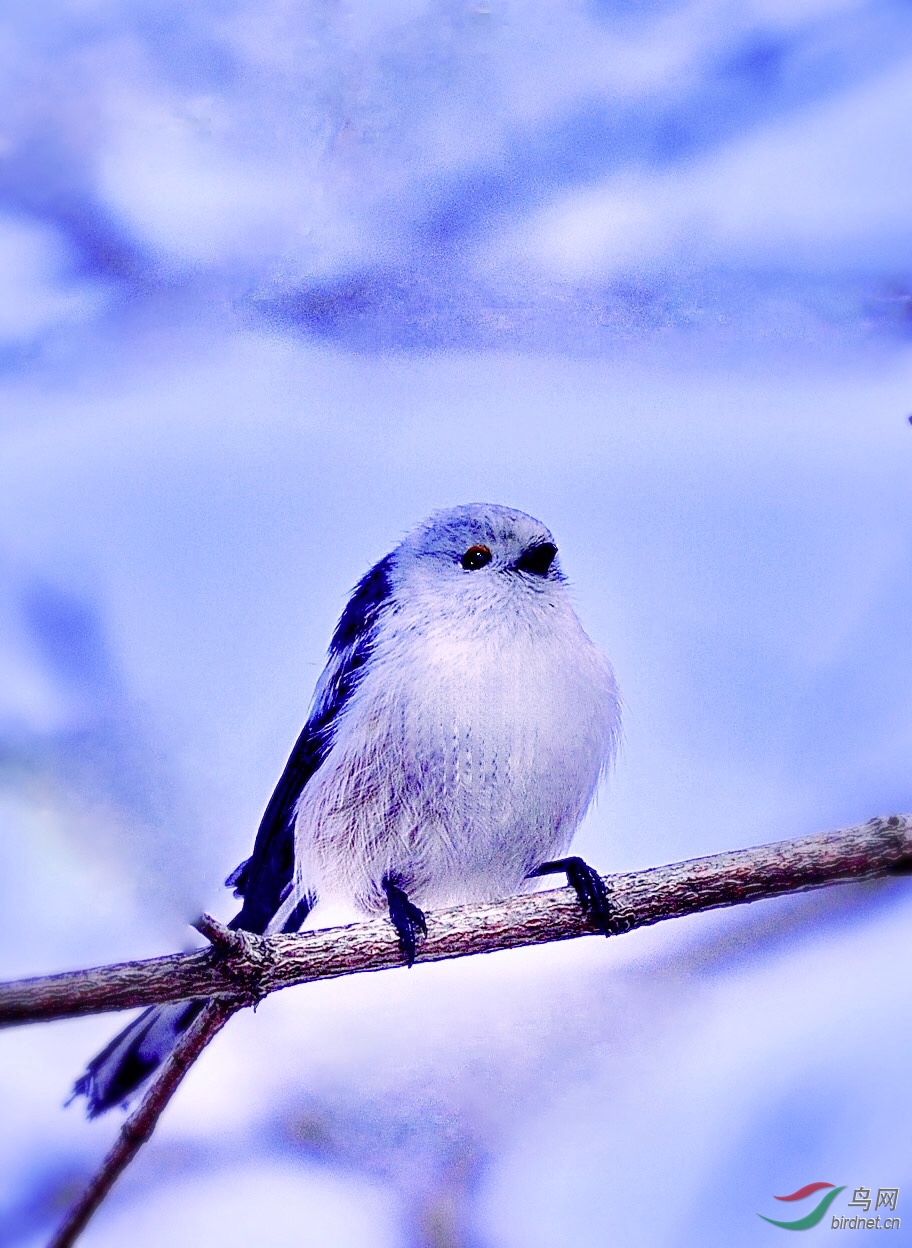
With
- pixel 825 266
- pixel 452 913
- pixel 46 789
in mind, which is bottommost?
pixel 452 913

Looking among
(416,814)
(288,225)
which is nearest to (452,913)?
(416,814)

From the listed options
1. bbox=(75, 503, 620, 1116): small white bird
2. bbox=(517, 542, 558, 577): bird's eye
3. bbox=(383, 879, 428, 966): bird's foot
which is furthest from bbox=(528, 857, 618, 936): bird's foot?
bbox=(517, 542, 558, 577): bird's eye

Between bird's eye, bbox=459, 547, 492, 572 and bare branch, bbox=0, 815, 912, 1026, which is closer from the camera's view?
bare branch, bbox=0, 815, 912, 1026

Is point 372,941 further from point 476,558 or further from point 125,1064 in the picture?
point 476,558

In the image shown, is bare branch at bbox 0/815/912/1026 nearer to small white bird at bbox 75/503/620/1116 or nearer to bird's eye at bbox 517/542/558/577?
small white bird at bbox 75/503/620/1116

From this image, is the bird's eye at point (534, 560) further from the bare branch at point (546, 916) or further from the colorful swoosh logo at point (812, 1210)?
→ the colorful swoosh logo at point (812, 1210)

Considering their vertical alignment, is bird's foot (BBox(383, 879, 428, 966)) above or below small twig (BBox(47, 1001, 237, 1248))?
above

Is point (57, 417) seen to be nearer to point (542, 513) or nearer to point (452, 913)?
point (542, 513)

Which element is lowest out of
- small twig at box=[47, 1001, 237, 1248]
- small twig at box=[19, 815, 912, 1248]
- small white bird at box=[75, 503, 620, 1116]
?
small twig at box=[47, 1001, 237, 1248]
